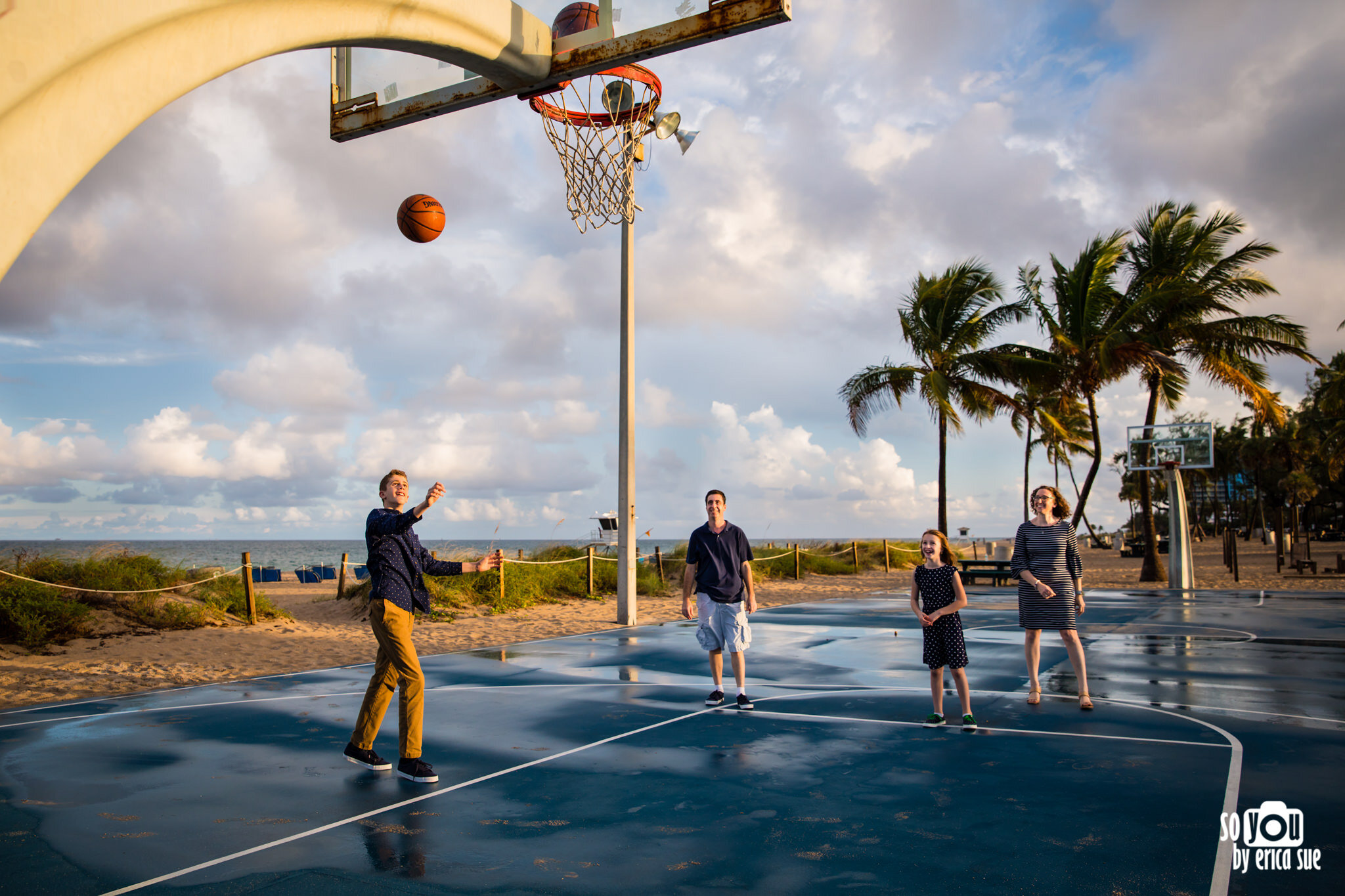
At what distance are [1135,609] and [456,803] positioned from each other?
14.2 m

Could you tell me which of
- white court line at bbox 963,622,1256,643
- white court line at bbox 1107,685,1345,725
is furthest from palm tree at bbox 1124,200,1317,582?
white court line at bbox 1107,685,1345,725

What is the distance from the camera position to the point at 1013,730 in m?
6.47

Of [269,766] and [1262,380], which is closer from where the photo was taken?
[269,766]

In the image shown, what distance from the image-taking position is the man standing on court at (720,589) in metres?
7.40

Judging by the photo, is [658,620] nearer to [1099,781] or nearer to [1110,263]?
[1099,781]

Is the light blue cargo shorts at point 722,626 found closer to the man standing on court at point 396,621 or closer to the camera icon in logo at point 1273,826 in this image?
the man standing on court at point 396,621

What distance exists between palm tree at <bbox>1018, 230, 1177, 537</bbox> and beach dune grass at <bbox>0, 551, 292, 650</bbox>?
1862 cm

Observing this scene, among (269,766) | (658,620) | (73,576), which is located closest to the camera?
(269,766)

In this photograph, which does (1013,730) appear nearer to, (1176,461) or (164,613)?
(164,613)

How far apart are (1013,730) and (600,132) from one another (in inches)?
297

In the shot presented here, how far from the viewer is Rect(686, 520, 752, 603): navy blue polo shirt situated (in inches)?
291

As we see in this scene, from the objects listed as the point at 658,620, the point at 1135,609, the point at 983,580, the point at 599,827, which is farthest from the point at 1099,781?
the point at 983,580

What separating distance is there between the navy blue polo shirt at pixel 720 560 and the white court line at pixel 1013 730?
1.01 m

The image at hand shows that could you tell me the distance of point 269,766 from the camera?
224 inches
